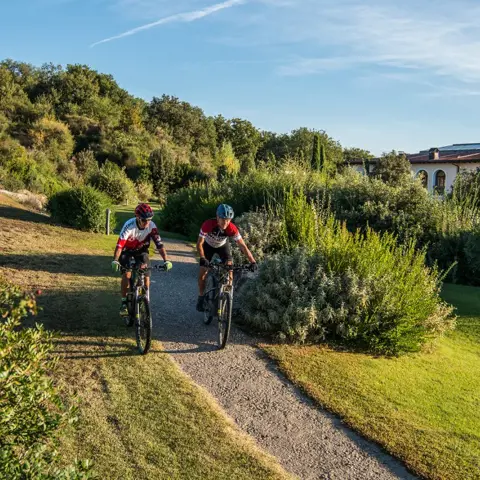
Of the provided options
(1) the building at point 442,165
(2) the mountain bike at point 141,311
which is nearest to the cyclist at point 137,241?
(2) the mountain bike at point 141,311

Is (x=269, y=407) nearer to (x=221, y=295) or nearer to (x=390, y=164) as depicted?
(x=221, y=295)

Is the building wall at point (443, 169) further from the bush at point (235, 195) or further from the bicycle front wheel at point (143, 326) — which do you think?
the bicycle front wheel at point (143, 326)

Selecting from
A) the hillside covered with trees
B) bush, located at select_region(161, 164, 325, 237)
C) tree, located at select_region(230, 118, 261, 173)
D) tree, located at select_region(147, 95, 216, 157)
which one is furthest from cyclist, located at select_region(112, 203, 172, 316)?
tree, located at select_region(230, 118, 261, 173)

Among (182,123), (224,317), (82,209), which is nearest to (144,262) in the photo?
(224,317)

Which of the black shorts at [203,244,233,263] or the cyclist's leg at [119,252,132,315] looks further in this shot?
the black shorts at [203,244,233,263]

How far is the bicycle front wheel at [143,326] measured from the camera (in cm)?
675

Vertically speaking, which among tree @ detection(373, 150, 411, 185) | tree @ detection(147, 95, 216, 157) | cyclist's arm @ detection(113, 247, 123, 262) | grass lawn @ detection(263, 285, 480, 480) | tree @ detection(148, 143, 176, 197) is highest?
tree @ detection(147, 95, 216, 157)

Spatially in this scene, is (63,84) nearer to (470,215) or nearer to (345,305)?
(470,215)

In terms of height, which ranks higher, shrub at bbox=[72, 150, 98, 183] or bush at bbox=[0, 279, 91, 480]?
shrub at bbox=[72, 150, 98, 183]

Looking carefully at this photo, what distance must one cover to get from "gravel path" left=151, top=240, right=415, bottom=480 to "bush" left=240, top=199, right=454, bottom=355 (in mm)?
714

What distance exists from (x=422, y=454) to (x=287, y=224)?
6.80 meters

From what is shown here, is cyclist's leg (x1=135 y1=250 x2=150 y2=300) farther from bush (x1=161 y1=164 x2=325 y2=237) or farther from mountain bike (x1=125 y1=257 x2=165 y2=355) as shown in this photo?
bush (x1=161 y1=164 x2=325 y2=237)

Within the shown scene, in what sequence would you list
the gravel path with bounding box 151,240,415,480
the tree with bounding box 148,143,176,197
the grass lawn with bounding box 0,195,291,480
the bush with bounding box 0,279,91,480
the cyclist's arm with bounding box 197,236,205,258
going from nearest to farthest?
the bush with bounding box 0,279,91,480 < the grass lawn with bounding box 0,195,291,480 < the gravel path with bounding box 151,240,415,480 < the cyclist's arm with bounding box 197,236,205,258 < the tree with bounding box 148,143,176,197

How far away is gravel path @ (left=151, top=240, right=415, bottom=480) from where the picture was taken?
4918 mm
